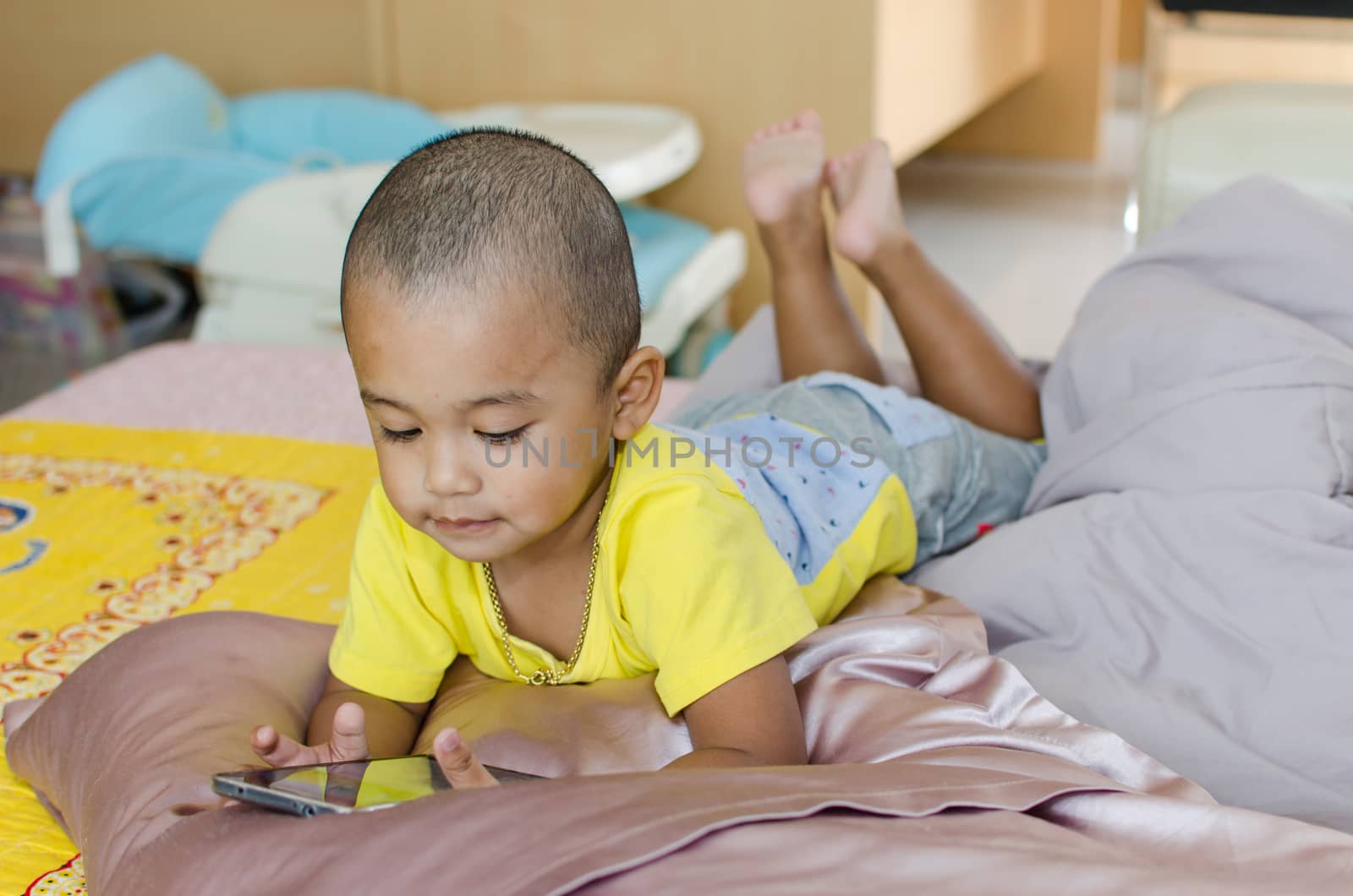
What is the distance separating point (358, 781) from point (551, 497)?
0.60 ft

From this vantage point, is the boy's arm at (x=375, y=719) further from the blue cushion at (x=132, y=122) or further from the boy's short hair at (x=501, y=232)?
the blue cushion at (x=132, y=122)

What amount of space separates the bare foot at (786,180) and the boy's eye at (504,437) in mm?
693

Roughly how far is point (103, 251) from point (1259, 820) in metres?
2.12

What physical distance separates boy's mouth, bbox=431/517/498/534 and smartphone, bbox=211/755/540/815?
128 millimetres

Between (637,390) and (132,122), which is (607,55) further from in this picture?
(637,390)

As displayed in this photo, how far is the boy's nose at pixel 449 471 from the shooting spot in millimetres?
718

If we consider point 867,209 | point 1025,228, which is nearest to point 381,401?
point 867,209

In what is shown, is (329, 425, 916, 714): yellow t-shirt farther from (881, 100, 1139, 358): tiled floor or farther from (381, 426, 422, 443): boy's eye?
(881, 100, 1139, 358): tiled floor

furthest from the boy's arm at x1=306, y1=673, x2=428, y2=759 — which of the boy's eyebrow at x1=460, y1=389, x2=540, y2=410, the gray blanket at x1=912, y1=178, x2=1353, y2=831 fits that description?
the gray blanket at x1=912, y1=178, x2=1353, y2=831

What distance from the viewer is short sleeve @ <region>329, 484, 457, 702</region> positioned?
88 centimetres

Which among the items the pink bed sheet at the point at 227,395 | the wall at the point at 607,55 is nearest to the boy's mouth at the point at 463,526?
the pink bed sheet at the point at 227,395

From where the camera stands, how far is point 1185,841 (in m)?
0.67

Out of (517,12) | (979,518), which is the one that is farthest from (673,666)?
(517,12)

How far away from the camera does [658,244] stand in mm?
2117
